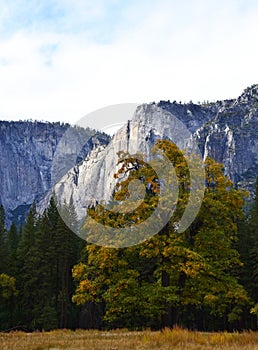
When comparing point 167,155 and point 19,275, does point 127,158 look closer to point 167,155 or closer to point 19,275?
point 167,155

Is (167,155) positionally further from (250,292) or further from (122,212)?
(250,292)

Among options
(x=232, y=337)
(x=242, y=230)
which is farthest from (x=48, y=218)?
(x=232, y=337)

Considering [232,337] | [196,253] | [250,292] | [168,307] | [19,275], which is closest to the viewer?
[232,337]

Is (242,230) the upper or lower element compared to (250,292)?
upper

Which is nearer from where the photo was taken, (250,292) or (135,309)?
(135,309)

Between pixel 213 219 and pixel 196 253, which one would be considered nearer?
pixel 196 253

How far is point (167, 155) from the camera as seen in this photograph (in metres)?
23.2

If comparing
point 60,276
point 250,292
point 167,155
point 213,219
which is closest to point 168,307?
point 213,219

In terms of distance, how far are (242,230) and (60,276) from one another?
83.8ft

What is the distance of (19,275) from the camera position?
197 ft

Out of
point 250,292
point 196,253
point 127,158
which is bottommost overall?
point 250,292

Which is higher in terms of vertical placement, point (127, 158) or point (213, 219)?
point (127, 158)

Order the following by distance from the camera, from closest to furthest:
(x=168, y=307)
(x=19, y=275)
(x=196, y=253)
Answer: (x=196, y=253)
(x=168, y=307)
(x=19, y=275)

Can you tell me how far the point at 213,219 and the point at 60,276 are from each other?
→ 41409mm
